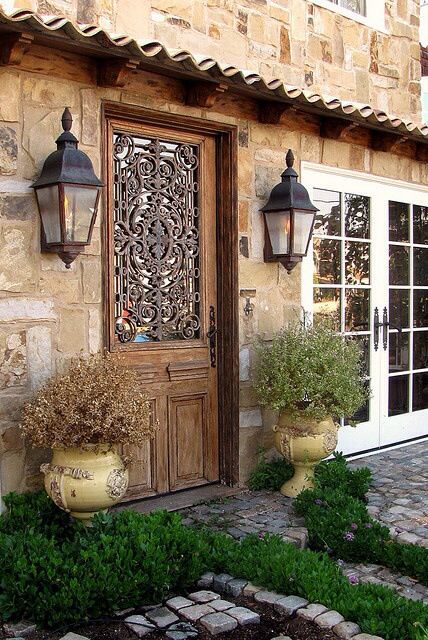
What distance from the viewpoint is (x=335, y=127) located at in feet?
17.8

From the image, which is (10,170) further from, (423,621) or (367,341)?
(367,341)

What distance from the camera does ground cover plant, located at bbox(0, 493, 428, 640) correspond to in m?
2.99

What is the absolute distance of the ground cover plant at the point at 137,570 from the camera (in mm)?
2990

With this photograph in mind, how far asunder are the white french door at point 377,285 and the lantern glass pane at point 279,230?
1.69 feet

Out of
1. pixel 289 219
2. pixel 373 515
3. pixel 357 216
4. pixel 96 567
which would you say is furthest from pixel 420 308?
pixel 96 567

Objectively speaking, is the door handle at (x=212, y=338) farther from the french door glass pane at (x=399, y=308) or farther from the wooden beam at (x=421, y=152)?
the wooden beam at (x=421, y=152)

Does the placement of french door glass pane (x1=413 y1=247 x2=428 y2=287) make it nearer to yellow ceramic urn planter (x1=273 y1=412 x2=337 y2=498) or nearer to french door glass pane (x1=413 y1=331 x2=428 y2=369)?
french door glass pane (x1=413 y1=331 x2=428 y2=369)

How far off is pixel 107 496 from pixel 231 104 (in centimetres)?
270

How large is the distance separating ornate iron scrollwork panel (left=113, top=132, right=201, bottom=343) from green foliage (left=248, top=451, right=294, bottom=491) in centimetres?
101

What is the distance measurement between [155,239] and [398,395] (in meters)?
2.90

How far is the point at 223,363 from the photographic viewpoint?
5012 mm

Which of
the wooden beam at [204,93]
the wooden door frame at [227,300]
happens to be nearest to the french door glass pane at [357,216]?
the wooden door frame at [227,300]

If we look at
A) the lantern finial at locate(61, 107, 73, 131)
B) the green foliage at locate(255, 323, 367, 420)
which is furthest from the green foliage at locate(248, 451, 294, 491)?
the lantern finial at locate(61, 107, 73, 131)

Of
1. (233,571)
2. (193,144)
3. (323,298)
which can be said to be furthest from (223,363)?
(233,571)
